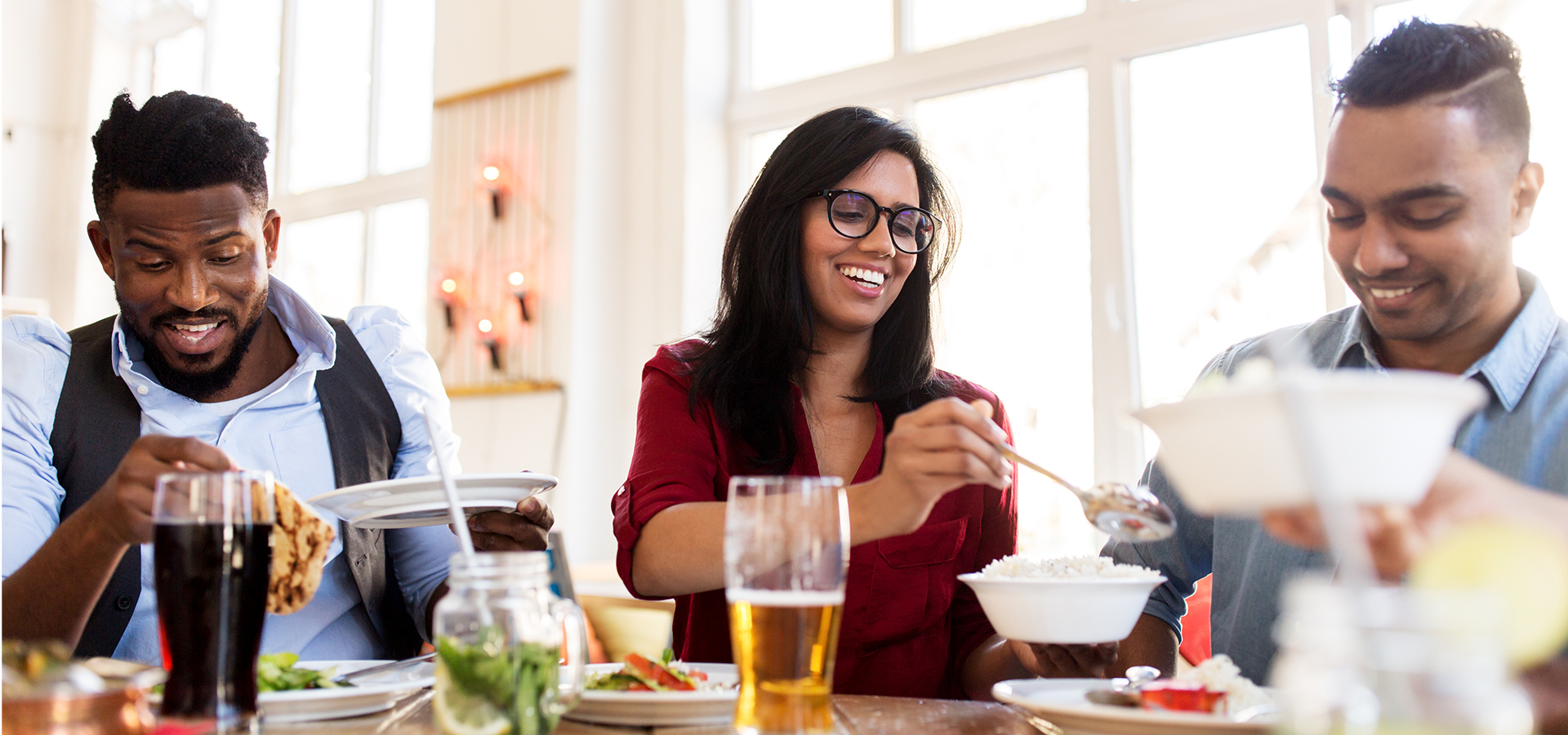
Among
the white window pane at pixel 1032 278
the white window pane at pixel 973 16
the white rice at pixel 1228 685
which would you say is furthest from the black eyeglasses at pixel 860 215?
the white window pane at pixel 973 16

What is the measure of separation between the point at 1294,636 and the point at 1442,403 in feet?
0.64

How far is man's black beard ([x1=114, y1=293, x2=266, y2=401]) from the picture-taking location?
1.61 metres

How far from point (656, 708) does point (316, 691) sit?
0.33m

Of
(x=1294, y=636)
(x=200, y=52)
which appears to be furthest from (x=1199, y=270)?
(x=200, y=52)

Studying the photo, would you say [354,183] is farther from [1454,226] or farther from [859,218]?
[1454,226]

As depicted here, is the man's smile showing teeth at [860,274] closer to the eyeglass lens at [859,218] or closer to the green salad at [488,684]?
the eyeglass lens at [859,218]

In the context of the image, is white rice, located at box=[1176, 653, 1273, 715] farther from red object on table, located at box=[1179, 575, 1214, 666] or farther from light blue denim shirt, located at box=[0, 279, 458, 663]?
red object on table, located at box=[1179, 575, 1214, 666]

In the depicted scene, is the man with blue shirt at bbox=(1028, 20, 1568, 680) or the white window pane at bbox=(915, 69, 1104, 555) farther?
the white window pane at bbox=(915, 69, 1104, 555)

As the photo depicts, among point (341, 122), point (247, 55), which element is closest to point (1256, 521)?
point (341, 122)

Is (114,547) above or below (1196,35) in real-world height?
below

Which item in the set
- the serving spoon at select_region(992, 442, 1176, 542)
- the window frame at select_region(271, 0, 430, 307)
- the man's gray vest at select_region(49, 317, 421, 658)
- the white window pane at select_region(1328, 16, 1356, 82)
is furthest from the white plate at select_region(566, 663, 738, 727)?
the window frame at select_region(271, 0, 430, 307)

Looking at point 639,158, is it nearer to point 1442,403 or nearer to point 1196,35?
point 1196,35

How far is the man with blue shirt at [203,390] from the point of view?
153 centimetres

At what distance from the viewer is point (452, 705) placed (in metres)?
0.80
